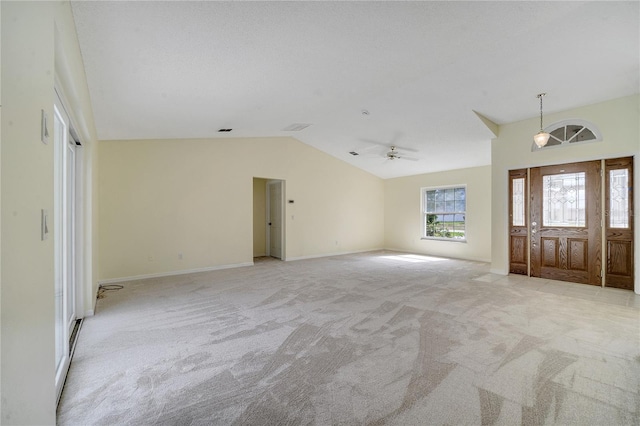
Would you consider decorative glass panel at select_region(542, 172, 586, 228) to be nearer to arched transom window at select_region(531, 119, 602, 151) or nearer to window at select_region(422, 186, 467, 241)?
arched transom window at select_region(531, 119, 602, 151)

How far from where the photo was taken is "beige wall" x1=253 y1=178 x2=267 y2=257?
27.3ft

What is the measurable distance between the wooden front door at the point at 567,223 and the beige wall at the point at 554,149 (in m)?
0.21

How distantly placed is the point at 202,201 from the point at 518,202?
6179mm

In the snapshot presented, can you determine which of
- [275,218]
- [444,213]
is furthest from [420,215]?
[275,218]

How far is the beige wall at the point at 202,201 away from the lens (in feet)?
17.3

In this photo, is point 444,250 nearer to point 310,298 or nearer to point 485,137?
point 485,137

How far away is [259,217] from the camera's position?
27.7 feet

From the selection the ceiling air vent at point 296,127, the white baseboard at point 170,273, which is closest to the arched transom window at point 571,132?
the ceiling air vent at point 296,127

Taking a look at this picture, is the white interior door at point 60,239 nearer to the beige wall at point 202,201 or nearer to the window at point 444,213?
the beige wall at point 202,201

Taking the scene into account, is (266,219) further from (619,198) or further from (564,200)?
(619,198)

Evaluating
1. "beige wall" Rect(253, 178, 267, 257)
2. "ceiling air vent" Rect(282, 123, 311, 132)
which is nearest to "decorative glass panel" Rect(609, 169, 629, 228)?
"ceiling air vent" Rect(282, 123, 311, 132)

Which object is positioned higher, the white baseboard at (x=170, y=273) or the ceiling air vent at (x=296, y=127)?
the ceiling air vent at (x=296, y=127)

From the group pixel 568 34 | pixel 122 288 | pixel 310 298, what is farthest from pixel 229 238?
pixel 568 34

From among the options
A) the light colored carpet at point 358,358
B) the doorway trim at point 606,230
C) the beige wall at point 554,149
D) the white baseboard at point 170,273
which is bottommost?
the light colored carpet at point 358,358
